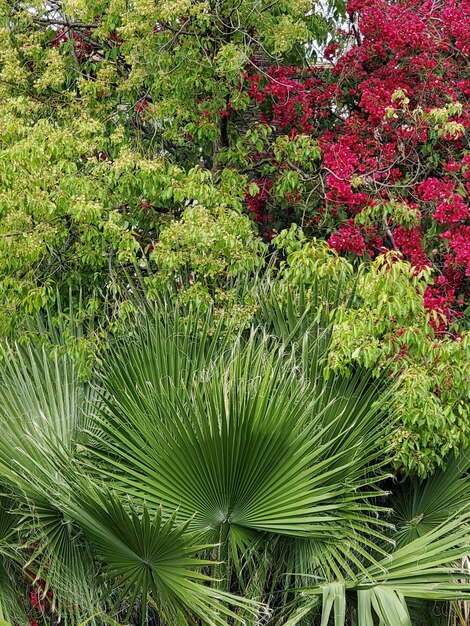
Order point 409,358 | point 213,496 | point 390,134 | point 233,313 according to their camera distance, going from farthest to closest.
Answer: point 390,134 → point 233,313 → point 409,358 → point 213,496

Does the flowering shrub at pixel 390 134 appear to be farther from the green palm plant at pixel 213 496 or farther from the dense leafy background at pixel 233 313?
the green palm plant at pixel 213 496

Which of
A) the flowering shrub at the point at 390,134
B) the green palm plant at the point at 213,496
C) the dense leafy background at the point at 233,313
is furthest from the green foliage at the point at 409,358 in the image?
the flowering shrub at the point at 390,134

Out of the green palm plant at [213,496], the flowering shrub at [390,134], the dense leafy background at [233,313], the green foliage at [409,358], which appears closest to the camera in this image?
the green palm plant at [213,496]

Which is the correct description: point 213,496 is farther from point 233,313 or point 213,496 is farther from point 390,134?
point 390,134

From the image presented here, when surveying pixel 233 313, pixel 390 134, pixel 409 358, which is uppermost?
pixel 390 134

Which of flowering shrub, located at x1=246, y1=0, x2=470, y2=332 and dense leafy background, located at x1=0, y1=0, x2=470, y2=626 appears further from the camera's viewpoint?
flowering shrub, located at x1=246, y1=0, x2=470, y2=332

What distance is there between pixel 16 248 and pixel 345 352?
2554 mm

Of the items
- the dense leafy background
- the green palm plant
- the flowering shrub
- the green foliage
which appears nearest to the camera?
the green palm plant

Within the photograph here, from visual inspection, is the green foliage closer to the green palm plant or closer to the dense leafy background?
the dense leafy background

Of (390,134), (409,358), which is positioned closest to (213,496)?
(409,358)

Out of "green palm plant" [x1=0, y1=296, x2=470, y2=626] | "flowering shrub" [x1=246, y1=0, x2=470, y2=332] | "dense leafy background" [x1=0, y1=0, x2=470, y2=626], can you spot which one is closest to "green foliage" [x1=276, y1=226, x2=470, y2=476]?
"dense leafy background" [x1=0, y1=0, x2=470, y2=626]

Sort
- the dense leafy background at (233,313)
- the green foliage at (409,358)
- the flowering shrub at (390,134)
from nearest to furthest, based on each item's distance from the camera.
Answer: the dense leafy background at (233,313) → the green foliage at (409,358) → the flowering shrub at (390,134)

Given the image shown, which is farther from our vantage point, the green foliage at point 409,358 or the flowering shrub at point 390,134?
the flowering shrub at point 390,134

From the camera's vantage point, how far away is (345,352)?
500 cm
